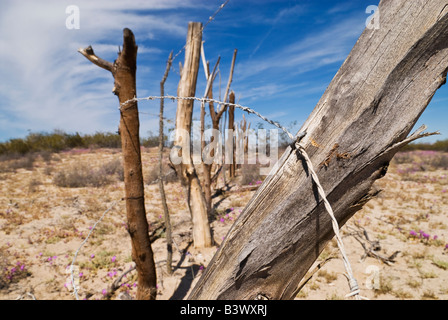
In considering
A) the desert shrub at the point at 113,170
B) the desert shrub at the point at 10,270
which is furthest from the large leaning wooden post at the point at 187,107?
the desert shrub at the point at 113,170

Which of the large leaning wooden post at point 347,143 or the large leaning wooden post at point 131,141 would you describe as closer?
the large leaning wooden post at point 347,143

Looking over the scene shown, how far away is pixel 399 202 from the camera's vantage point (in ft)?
23.4

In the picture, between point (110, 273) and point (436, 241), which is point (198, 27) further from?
point (436, 241)

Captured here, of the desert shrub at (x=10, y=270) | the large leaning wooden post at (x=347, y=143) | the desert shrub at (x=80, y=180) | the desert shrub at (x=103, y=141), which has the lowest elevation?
the desert shrub at (x=10, y=270)

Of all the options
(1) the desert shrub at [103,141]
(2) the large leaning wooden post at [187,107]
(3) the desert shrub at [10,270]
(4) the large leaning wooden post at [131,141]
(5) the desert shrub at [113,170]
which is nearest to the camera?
(4) the large leaning wooden post at [131,141]

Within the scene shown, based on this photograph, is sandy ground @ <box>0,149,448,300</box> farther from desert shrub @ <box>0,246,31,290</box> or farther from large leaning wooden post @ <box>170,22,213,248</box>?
large leaning wooden post @ <box>170,22,213,248</box>

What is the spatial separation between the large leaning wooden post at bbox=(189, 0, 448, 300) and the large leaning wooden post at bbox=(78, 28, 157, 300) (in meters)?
1.67

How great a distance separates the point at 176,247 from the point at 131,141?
9.81ft

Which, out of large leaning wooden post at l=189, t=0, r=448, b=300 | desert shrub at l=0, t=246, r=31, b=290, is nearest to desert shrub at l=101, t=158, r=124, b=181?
desert shrub at l=0, t=246, r=31, b=290

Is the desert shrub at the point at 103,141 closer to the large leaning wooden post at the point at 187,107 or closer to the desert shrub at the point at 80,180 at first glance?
the desert shrub at the point at 80,180

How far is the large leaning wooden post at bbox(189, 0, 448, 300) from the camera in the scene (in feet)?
1.83

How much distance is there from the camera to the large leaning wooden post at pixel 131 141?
6.72 ft

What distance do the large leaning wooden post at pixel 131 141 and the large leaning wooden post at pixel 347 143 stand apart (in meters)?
1.67
